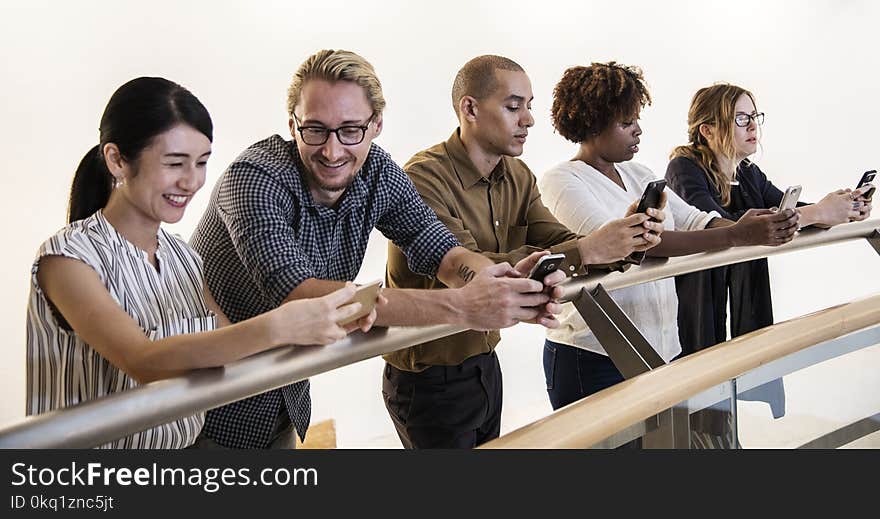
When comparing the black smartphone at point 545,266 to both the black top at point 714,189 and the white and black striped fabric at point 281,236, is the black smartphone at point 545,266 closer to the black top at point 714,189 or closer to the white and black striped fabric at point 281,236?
the white and black striped fabric at point 281,236

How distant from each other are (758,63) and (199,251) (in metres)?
5.06

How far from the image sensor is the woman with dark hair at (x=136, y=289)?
4.28 feet

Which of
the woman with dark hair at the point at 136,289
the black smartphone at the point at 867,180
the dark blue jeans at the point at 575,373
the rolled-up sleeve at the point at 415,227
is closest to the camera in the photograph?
the woman with dark hair at the point at 136,289

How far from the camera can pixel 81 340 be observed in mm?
1466

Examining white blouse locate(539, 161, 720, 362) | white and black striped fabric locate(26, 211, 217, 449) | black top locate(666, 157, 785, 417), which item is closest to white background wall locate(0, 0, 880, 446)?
white blouse locate(539, 161, 720, 362)

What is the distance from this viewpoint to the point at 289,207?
1.91 meters

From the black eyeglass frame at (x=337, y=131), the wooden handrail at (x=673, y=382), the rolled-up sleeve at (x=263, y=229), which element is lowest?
the wooden handrail at (x=673, y=382)

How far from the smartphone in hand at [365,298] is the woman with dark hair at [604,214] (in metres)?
1.26

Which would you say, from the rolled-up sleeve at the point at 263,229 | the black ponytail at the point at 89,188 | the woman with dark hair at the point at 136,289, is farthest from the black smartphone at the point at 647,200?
the black ponytail at the point at 89,188

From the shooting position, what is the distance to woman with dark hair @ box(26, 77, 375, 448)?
1.30 meters

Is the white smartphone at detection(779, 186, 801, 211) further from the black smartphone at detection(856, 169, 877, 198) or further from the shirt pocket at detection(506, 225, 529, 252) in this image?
the shirt pocket at detection(506, 225, 529, 252)

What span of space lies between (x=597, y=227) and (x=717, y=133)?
102 cm

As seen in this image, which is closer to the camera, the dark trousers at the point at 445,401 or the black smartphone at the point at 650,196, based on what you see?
the black smartphone at the point at 650,196

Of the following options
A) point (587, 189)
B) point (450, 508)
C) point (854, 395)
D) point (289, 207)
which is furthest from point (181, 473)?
point (587, 189)
